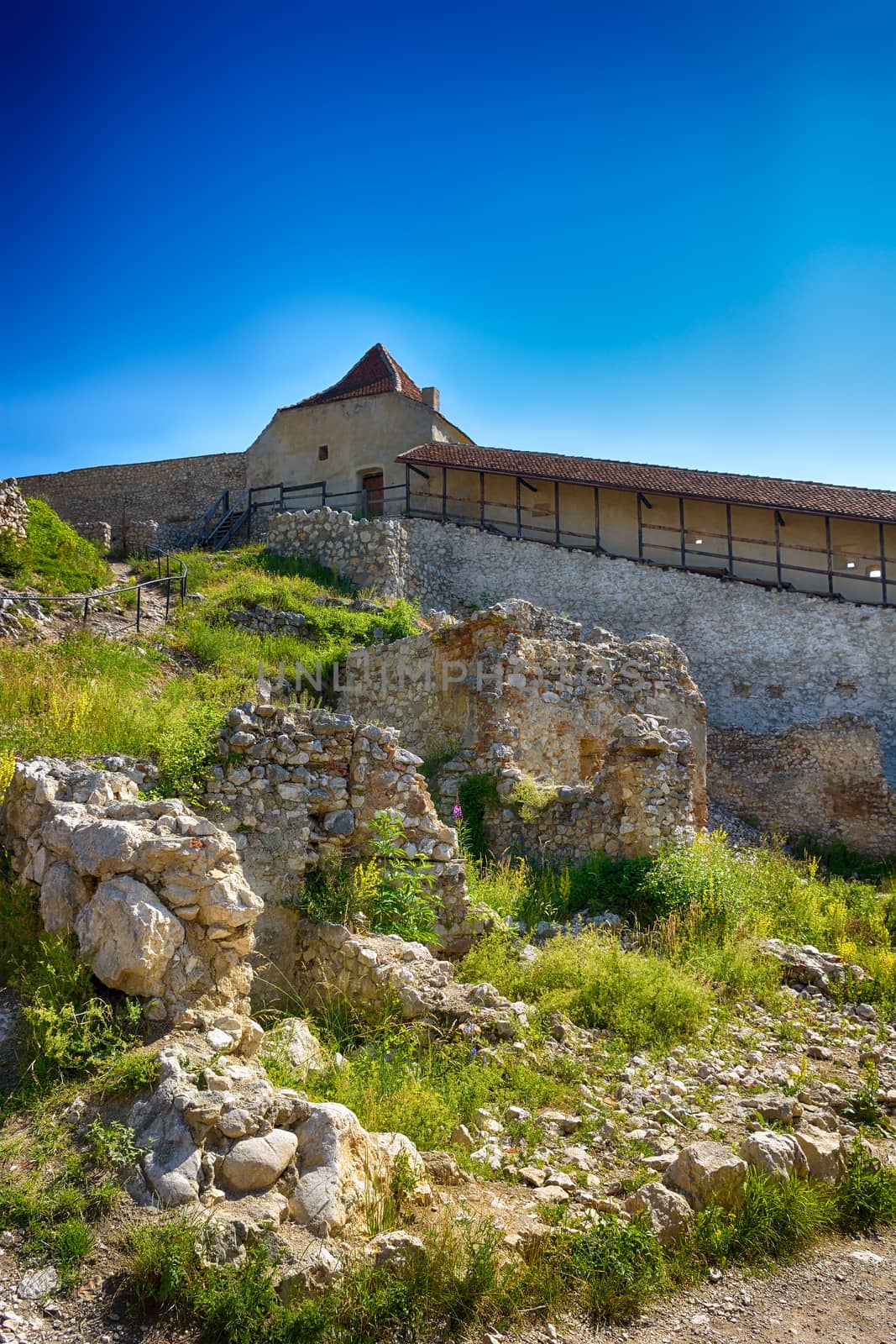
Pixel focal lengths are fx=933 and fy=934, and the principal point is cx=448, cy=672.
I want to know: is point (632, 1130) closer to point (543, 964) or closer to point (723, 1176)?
point (723, 1176)

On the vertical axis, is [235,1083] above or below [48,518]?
below

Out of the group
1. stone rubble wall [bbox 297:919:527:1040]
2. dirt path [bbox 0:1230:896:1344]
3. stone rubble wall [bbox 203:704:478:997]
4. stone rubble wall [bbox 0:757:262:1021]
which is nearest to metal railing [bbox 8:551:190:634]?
stone rubble wall [bbox 203:704:478:997]

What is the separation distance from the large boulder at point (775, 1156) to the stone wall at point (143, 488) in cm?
3305

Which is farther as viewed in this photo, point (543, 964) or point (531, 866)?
point (531, 866)

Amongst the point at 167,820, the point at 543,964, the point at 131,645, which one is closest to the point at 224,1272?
the point at 167,820

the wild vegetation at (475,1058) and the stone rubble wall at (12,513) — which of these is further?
the stone rubble wall at (12,513)

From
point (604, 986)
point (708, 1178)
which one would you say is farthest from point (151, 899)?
point (604, 986)

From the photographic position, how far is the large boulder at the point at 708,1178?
189 inches

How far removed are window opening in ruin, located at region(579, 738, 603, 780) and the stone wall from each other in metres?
25.1

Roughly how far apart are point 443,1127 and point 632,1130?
3.98 ft

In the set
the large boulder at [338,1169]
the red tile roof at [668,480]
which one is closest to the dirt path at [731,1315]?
the large boulder at [338,1169]

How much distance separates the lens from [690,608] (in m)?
26.3

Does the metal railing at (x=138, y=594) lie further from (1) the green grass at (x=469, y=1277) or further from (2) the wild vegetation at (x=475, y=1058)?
(1) the green grass at (x=469, y=1277)

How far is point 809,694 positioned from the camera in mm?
25109
